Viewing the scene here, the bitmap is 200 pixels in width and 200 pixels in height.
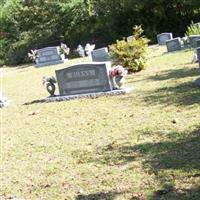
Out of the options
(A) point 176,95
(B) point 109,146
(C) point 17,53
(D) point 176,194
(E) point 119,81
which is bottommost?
(D) point 176,194

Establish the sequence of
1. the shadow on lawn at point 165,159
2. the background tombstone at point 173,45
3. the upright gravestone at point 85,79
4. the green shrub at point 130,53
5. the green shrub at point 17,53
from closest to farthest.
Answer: the shadow on lawn at point 165,159, the upright gravestone at point 85,79, the green shrub at point 130,53, the background tombstone at point 173,45, the green shrub at point 17,53

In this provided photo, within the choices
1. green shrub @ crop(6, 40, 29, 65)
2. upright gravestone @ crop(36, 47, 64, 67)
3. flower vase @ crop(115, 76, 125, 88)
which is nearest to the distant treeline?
green shrub @ crop(6, 40, 29, 65)

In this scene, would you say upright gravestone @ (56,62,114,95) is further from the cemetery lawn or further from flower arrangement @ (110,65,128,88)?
the cemetery lawn

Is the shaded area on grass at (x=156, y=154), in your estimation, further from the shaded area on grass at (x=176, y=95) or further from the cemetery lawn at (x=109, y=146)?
the shaded area on grass at (x=176, y=95)

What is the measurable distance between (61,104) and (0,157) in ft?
13.4

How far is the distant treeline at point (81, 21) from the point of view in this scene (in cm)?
2970

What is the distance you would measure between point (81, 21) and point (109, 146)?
80.2ft

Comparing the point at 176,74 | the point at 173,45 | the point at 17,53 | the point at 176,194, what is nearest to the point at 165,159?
the point at 176,194

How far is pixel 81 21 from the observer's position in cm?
3161

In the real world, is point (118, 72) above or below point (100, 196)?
above

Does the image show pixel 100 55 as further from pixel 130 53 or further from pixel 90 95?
pixel 90 95

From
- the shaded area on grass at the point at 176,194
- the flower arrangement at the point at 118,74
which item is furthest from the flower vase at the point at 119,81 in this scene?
the shaded area on grass at the point at 176,194

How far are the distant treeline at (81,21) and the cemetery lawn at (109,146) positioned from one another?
17446 millimetres

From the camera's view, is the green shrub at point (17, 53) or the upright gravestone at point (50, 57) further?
the green shrub at point (17, 53)
